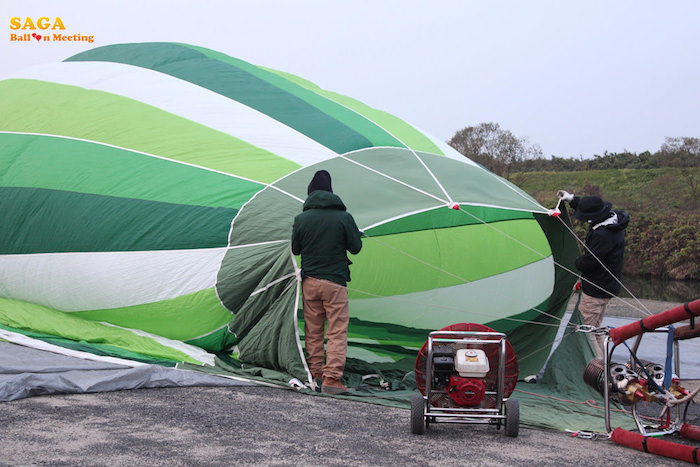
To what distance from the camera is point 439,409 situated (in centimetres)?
393

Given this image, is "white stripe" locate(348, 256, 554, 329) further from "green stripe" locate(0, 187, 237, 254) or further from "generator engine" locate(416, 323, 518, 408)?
"generator engine" locate(416, 323, 518, 408)

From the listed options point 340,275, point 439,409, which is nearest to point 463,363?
point 439,409

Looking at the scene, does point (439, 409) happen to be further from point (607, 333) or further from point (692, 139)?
point (692, 139)

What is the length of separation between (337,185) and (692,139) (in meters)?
30.1

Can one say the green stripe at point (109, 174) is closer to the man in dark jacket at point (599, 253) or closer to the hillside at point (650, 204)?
the man in dark jacket at point (599, 253)

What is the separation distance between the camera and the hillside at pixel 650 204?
18.9m

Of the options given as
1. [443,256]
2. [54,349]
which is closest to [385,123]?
[443,256]

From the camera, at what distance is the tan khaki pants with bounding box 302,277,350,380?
4.93 m

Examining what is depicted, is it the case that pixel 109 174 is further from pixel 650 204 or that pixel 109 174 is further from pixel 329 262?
pixel 650 204

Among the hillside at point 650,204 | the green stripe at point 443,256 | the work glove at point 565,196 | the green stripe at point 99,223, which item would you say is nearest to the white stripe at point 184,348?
the green stripe at point 99,223

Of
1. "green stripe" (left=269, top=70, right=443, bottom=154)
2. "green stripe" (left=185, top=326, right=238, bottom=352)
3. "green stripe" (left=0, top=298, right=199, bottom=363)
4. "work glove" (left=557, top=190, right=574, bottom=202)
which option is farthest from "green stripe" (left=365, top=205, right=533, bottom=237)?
"green stripe" (left=0, top=298, right=199, bottom=363)

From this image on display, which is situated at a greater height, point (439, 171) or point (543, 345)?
point (439, 171)

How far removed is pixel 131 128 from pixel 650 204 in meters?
24.4

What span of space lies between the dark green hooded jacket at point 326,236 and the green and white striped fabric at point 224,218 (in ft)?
0.90
